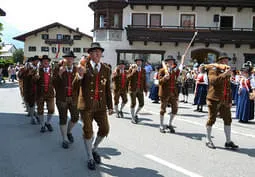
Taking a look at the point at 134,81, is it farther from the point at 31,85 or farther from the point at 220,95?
the point at 220,95

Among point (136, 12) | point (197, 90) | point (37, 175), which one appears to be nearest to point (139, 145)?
point (37, 175)

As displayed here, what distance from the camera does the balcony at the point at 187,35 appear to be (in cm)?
2608

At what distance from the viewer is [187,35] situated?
85.7 ft

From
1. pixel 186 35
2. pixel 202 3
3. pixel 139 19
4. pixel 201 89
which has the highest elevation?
pixel 202 3

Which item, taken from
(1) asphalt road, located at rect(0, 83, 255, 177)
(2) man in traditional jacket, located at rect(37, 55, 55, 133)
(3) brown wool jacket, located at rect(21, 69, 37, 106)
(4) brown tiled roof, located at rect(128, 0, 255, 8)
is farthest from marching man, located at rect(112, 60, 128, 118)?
(4) brown tiled roof, located at rect(128, 0, 255, 8)

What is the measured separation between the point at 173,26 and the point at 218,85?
20346mm

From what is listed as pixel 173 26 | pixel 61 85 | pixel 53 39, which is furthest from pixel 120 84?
pixel 53 39

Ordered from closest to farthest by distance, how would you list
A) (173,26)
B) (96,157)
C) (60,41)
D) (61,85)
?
(96,157) → (61,85) → (173,26) → (60,41)

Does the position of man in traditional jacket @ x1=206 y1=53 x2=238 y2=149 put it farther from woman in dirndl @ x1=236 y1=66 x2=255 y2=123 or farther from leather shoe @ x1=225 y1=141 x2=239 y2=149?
woman in dirndl @ x1=236 y1=66 x2=255 y2=123

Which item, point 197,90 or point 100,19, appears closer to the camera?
point 197,90

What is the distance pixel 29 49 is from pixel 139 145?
5144 centimetres

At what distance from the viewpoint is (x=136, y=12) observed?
87.7 ft

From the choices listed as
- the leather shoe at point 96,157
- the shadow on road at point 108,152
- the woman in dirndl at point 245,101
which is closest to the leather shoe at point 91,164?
the leather shoe at point 96,157

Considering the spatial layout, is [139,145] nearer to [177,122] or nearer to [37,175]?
[37,175]
